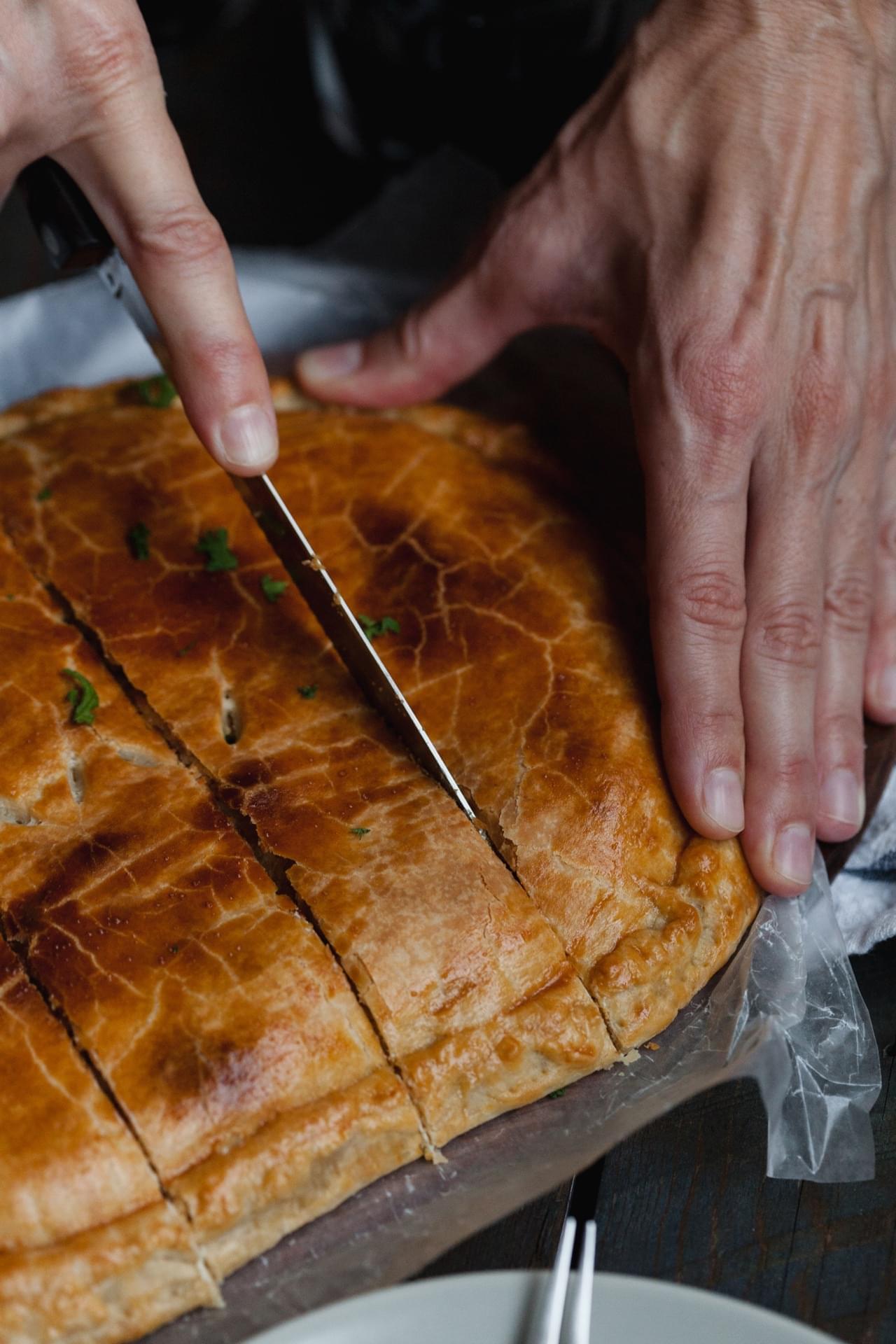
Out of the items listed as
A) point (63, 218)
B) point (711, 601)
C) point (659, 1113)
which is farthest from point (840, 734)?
point (63, 218)

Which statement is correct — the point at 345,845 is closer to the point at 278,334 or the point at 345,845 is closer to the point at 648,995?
the point at 648,995

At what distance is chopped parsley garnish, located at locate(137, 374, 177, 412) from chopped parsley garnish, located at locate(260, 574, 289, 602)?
82 cm

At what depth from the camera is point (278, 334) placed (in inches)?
183

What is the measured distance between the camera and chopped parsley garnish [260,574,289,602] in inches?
121

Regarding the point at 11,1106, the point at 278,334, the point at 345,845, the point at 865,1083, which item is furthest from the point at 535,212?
the point at 11,1106

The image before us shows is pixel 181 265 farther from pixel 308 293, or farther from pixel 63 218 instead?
pixel 308 293

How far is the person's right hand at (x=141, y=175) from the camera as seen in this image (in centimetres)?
255

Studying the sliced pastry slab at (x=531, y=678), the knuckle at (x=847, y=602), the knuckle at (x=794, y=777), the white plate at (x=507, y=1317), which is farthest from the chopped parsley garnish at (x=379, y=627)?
the white plate at (x=507, y=1317)

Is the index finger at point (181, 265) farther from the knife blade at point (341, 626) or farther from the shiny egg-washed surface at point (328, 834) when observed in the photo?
the shiny egg-washed surface at point (328, 834)

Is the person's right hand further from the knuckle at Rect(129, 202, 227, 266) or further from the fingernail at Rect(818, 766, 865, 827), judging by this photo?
the fingernail at Rect(818, 766, 865, 827)

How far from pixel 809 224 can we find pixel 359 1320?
2.56 m

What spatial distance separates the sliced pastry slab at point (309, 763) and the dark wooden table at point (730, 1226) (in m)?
0.24

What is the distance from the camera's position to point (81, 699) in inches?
112

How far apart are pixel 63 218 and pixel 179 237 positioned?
0.50m
